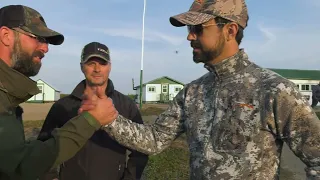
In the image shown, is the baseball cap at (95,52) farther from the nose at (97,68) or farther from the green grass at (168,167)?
the green grass at (168,167)

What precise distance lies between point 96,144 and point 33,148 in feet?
4.63

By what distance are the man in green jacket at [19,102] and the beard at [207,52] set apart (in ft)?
2.43

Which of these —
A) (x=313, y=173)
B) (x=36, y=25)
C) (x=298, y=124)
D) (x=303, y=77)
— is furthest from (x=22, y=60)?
(x=303, y=77)

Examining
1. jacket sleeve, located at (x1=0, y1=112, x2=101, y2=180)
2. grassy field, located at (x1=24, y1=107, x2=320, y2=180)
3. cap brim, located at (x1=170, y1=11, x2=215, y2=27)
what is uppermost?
cap brim, located at (x1=170, y1=11, x2=215, y2=27)

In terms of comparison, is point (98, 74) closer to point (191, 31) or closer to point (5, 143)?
point (191, 31)

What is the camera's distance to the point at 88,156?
3.63 metres

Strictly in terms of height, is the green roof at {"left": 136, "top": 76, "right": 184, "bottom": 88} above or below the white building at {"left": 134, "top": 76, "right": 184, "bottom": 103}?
above

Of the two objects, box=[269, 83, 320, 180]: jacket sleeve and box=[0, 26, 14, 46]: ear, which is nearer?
box=[269, 83, 320, 180]: jacket sleeve

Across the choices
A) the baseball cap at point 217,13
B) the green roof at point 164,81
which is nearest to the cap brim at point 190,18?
the baseball cap at point 217,13

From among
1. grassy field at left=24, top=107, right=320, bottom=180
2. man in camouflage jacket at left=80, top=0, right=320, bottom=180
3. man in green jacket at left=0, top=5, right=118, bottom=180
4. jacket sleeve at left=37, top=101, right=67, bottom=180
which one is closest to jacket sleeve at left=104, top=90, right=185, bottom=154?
man in camouflage jacket at left=80, top=0, right=320, bottom=180

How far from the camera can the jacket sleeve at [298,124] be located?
7.75ft

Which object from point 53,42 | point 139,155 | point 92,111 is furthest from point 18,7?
point 139,155

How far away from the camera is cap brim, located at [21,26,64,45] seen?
2.67 metres

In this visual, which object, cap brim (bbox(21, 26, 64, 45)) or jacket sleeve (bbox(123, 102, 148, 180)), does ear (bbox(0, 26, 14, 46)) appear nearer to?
cap brim (bbox(21, 26, 64, 45))
